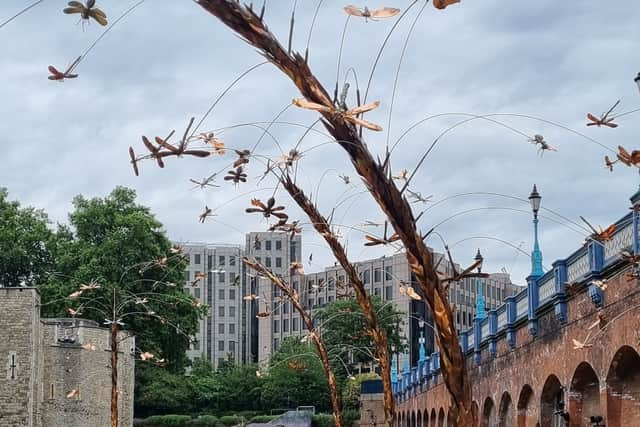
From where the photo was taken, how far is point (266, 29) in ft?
20.7

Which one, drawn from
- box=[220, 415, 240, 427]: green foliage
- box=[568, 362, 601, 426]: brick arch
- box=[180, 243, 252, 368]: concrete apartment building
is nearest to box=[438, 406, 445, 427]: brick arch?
box=[568, 362, 601, 426]: brick arch

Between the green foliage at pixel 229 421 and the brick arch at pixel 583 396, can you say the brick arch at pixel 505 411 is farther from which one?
the green foliage at pixel 229 421

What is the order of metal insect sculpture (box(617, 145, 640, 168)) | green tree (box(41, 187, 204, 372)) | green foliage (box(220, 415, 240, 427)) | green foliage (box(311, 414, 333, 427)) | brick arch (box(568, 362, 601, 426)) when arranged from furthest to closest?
green foliage (box(220, 415, 240, 427)), green foliage (box(311, 414, 333, 427)), green tree (box(41, 187, 204, 372)), brick arch (box(568, 362, 601, 426)), metal insect sculpture (box(617, 145, 640, 168))

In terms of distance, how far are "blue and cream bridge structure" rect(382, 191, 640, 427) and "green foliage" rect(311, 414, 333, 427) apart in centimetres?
3919

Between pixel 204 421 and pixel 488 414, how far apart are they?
156 feet

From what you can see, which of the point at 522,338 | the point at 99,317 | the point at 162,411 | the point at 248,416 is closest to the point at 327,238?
the point at 522,338

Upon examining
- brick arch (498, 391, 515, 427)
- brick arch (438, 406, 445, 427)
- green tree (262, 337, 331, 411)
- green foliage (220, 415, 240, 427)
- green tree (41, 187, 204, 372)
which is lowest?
green foliage (220, 415, 240, 427)

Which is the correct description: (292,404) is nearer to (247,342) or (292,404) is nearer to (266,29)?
(247,342)

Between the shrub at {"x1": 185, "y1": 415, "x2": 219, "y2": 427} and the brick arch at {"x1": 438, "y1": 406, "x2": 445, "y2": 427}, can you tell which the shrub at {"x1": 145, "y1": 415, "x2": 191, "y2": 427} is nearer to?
the shrub at {"x1": 185, "y1": 415, "x2": 219, "y2": 427}

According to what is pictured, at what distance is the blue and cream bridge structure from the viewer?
19.4m

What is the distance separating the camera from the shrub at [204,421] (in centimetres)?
7947

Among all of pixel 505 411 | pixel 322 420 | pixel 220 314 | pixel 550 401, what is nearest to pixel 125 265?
pixel 322 420

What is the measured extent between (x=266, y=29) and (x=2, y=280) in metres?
69.3

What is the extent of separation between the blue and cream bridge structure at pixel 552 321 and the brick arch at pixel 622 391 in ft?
0.11
